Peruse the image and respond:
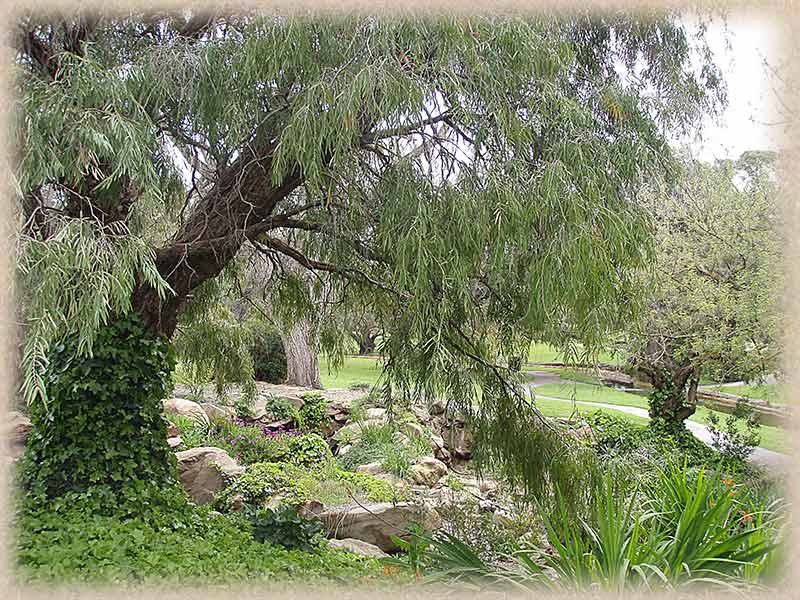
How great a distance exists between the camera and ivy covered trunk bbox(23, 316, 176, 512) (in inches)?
167

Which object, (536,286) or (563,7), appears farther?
(563,7)

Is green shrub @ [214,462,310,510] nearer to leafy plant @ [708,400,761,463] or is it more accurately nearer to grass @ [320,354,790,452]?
grass @ [320,354,790,452]

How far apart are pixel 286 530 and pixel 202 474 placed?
6.89 feet

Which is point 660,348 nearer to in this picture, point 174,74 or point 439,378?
point 439,378

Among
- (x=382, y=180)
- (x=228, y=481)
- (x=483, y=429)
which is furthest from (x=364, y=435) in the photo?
(x=382, y=180)

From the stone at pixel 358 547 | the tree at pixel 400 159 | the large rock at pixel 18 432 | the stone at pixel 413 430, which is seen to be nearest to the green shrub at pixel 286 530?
the stone at pixel 358 547

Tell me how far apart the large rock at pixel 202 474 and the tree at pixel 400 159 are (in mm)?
2424

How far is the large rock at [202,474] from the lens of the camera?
6352mm

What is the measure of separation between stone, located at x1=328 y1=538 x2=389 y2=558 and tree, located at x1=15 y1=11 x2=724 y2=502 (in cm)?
147

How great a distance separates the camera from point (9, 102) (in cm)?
281

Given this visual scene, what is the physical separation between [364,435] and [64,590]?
577 cm

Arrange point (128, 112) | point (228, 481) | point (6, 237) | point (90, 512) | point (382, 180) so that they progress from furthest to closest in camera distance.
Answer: point (228, 481) → point (90, 512) → point (382, 180) → point (128, 112) → point (6, 237)

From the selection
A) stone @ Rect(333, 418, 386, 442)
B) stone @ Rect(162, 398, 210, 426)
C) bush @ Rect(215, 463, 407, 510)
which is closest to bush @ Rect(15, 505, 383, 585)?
bush @ Rect(215, 463, 407, 510)

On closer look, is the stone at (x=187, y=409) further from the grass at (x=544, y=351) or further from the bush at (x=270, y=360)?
the grass at (x=544, y=351)
